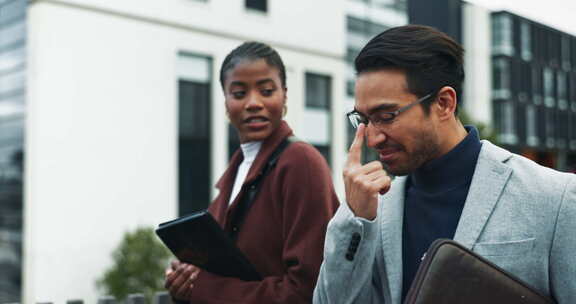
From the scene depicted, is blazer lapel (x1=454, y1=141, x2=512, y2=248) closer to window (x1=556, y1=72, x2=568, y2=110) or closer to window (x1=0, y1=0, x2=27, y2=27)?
window (x1=0, y1=0, x2=27, y2=27)

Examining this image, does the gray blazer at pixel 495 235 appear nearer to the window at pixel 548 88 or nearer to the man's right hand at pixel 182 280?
the man's right hand at pixel 182 280

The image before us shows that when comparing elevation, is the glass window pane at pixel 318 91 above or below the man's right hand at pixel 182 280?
above

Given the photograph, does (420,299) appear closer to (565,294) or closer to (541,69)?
(565,294)

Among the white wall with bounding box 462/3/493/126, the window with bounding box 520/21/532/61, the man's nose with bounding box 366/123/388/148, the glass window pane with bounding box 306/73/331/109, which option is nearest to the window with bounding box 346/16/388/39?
the glass window pane with bounding box 306/73/331/109

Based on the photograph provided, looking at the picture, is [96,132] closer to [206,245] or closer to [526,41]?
[206,245]

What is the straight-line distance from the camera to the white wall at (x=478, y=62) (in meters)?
36.0

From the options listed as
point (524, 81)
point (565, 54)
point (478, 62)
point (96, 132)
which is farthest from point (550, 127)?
point (96, 132)

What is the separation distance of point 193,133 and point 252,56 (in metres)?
16.9

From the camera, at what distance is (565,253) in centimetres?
161

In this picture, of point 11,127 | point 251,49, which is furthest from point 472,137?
point 11,127

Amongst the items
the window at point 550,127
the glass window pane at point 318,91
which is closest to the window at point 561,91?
the window at point 550,127

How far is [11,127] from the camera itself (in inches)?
688

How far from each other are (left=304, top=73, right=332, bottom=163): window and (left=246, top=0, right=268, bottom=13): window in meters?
2.79

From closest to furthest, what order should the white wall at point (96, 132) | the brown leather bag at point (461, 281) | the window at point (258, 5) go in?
1. the brown leather bag at point (461, 281)
2. the white wall at point (96, 132)
3. the window at point (258, 5)
